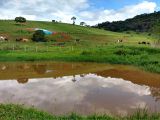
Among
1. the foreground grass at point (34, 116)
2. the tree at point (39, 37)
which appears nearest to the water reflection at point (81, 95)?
the foreground grass at point (34, 116)

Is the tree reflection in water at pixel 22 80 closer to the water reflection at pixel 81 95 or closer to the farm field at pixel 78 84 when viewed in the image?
the farm field at pixel 78 84

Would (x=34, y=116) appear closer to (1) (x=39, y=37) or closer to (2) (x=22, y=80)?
(2) (x=22, y=80)

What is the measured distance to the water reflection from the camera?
15.6m

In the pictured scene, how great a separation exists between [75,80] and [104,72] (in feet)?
15.9

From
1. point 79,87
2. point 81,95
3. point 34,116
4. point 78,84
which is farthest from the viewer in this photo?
point 78,84

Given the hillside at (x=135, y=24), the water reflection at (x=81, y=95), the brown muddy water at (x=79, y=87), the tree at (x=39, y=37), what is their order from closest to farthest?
the water reflection at (x=81, y=95)
the brown muddy water at (x=79, y=87)
the tree at (x=39, y=37)
the hillside at (x=135, y=24)

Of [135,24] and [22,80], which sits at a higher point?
[135,24]

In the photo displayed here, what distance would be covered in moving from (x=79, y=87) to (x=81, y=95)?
3.01 meters

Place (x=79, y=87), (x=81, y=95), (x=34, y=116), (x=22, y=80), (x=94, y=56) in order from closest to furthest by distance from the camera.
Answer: (x=34, y=116) → (x=81, y=95) → (x=79, y=87) → (x=22, y=80) → (x=94, y=56)

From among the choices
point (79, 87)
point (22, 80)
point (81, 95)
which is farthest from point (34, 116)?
point (22, 80)

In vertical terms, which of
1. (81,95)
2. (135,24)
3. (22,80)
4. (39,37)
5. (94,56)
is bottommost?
(22,80)

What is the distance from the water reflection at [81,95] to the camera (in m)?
15.6

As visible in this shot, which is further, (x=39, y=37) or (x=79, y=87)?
(x=39, y=37)

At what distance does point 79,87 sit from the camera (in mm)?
21625
